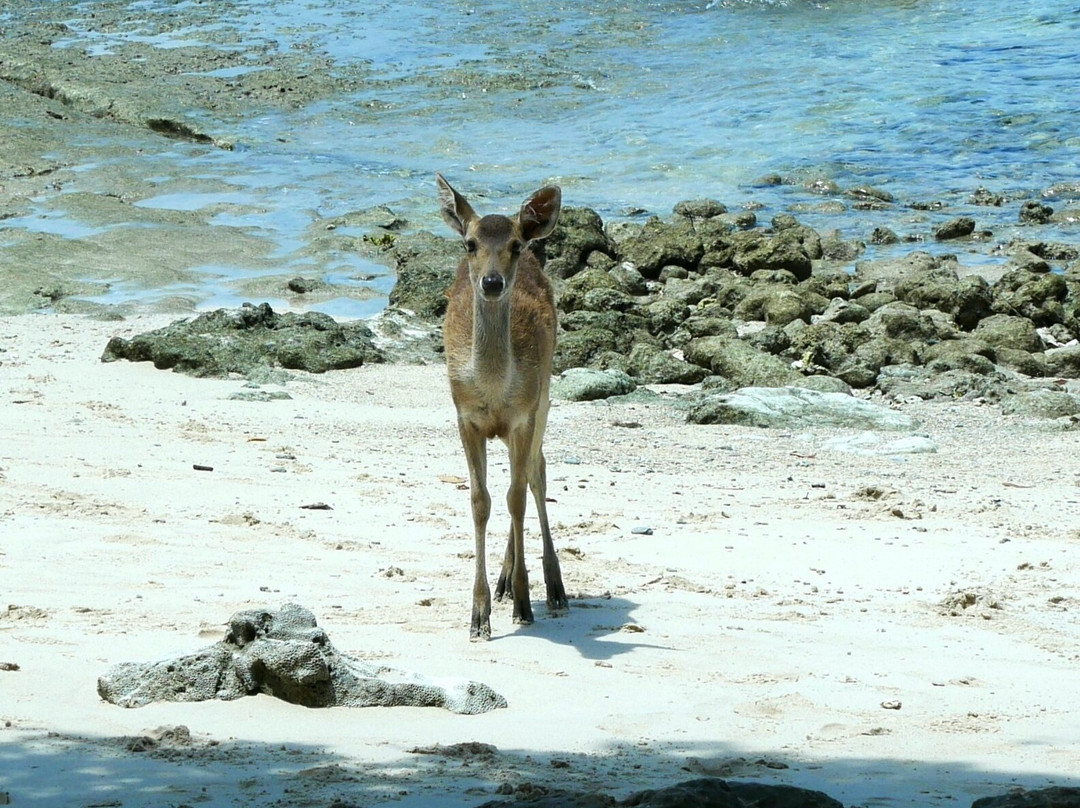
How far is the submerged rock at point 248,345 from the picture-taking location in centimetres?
1317

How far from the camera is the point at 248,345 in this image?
13570 mm

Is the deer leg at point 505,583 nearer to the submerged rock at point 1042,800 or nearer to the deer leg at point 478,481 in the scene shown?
the deer leg at point 478,481

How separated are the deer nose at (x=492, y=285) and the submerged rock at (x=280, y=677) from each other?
2.01 meters

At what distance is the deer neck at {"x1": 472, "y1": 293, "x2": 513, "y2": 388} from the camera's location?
23.6ft

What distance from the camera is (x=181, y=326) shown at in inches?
549

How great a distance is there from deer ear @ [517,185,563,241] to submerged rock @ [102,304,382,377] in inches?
252

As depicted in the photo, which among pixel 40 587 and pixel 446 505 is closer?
pixel 40 587

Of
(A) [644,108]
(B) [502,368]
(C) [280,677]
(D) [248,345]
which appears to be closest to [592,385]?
(D) [248,345]

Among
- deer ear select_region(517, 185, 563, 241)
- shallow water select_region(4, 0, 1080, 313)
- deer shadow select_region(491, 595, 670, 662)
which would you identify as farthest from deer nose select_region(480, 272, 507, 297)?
shallow water select_region(4, 0, 1080, 313)

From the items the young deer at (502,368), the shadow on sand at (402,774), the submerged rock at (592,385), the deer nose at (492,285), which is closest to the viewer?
the shadow on sand at (402,774)

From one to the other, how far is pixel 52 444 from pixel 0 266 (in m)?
8.09

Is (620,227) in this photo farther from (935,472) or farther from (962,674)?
(962,674)

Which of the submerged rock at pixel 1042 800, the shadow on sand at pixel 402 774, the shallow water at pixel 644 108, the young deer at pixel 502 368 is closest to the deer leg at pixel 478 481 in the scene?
the young deer at pixel 502 368

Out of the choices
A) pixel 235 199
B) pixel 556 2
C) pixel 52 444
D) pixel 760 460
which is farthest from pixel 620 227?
pixel 556 2
